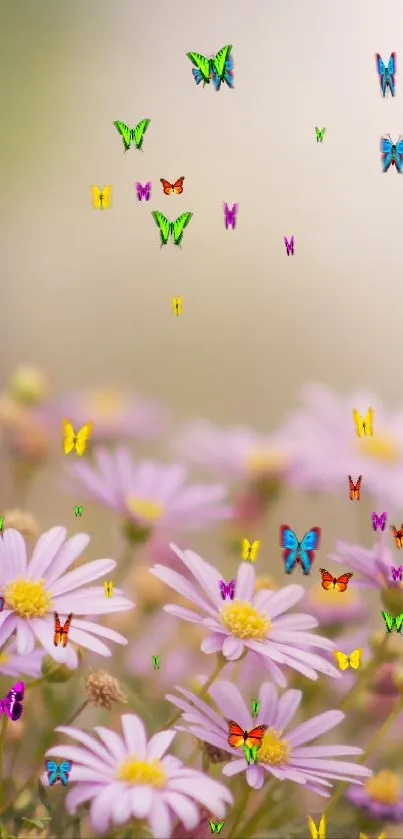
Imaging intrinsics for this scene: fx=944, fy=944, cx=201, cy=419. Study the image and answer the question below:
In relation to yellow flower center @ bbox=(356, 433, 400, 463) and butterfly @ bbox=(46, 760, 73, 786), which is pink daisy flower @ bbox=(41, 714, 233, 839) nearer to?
butterfly @ bbox=(46, 760, 73, 786)

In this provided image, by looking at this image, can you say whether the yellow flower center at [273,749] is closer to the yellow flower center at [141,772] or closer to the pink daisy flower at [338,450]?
the yellow flower center at [141,772]

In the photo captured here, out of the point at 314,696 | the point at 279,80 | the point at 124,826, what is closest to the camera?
the point at 124,826

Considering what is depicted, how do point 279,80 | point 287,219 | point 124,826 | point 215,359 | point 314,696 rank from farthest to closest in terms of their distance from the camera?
point 215,359, point 287,219, point 279,80, point 314,696, point 124,826

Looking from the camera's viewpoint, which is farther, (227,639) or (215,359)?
(215,359)

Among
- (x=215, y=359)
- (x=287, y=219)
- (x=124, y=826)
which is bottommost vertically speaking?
(x=124, y=826)

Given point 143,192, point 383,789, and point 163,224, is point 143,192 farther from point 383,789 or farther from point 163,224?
point 383,789

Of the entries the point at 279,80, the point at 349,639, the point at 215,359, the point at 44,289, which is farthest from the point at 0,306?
the point at 349,639

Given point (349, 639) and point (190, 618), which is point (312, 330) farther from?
point (190, 618)

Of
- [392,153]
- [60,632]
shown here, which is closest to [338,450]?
[392,153]
